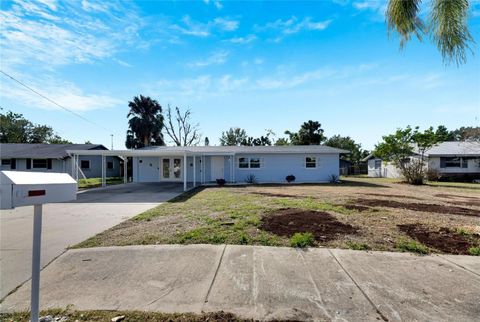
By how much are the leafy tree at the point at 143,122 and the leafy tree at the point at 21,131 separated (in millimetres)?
24205

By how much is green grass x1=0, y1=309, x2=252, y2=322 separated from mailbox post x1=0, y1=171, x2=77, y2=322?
1.60 ft

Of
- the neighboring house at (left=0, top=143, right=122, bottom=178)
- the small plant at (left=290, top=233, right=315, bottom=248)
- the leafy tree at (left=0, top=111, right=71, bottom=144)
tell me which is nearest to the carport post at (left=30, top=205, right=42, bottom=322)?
the small plant at (left=290, top=233, right=315, bottom=248)

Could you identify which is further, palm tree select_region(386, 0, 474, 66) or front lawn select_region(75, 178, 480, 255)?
front lawn select_region(75, 178, 480, 255)

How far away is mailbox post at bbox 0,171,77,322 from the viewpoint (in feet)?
5.98

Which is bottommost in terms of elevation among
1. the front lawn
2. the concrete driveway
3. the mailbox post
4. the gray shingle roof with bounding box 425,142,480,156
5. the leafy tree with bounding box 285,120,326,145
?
the concrete driveway

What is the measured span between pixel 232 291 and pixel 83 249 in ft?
10.9

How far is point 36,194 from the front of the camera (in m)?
2.03

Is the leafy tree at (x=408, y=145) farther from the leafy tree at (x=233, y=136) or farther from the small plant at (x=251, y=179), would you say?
the leafy tree at (x=233, y=136)

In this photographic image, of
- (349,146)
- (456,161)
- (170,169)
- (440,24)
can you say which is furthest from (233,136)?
(440,24)

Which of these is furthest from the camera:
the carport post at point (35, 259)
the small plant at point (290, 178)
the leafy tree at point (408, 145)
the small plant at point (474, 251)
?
the small plant at point (290, 178)

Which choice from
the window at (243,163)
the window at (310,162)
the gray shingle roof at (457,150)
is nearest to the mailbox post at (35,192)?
the window at (243,163)

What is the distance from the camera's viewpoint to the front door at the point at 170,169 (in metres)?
22.4

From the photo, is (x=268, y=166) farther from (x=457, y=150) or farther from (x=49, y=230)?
(x=457, y=150)

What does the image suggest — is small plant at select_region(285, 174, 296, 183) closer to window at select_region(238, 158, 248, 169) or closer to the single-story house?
the single-story house
